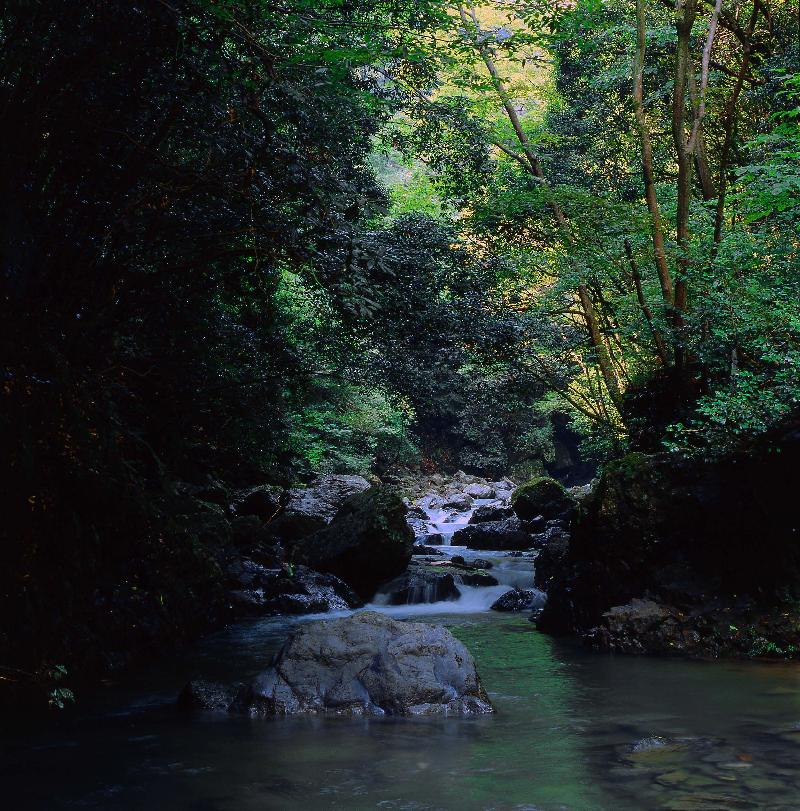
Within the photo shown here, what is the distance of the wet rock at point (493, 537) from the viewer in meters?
21.6

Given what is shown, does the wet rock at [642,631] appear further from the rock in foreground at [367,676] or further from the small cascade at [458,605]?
the small cascade at [458,605]

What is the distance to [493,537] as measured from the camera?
2200 cm

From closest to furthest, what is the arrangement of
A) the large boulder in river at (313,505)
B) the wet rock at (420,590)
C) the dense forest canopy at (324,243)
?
the dense forest canopy at (324,243)
the wet rock at (420,590)
the large boulder in river at (313,505)

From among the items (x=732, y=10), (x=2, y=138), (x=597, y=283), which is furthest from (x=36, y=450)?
(x=732, y=10)

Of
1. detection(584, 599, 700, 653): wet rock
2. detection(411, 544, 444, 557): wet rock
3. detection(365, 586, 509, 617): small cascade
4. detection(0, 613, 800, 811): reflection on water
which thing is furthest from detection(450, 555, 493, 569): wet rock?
detection(0, 613, 800, 811): reflection on water

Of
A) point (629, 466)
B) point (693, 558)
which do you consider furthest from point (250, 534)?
point (693, 558)

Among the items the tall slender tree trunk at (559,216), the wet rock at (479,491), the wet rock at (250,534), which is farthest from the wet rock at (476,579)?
the wet rock at (479,491)

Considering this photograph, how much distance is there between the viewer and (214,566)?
10.8 m

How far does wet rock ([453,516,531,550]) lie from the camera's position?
2156cm

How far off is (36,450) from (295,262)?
283 centimetres

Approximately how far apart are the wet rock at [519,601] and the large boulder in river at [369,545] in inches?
83.2

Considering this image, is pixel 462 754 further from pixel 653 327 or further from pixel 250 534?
pixel 250 534

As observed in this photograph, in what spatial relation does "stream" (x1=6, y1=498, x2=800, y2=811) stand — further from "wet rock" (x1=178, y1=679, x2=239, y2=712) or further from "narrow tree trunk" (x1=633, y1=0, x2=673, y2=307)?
"narrow tree trunk" (x1=633, y1=0, x2=673, y2=307)

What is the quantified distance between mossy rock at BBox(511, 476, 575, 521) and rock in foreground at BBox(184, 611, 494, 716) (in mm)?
17627
